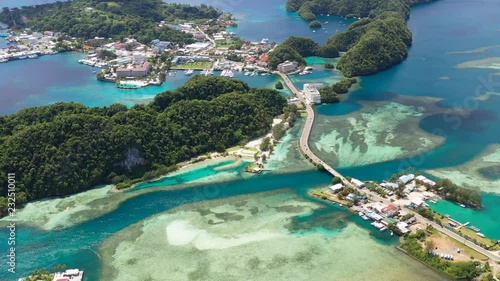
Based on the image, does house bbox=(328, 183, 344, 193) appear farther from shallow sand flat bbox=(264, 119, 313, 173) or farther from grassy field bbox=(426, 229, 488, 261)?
grassy field bbox=(426, 229, 488, 261)

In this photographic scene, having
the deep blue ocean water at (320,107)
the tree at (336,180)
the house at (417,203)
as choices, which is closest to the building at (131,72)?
the deep blue ocean water at (320,107)

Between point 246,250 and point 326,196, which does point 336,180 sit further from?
point 246,250

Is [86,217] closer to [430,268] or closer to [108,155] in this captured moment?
[108,155]

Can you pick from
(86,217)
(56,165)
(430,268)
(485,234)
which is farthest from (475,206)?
(56,165)

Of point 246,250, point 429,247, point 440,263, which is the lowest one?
point 246,250

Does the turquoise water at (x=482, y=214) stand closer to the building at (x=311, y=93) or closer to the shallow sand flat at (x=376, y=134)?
Result: the shallow sand flat at (x=376, y=134)

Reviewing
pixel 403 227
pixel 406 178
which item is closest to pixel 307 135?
pixel 406 178
